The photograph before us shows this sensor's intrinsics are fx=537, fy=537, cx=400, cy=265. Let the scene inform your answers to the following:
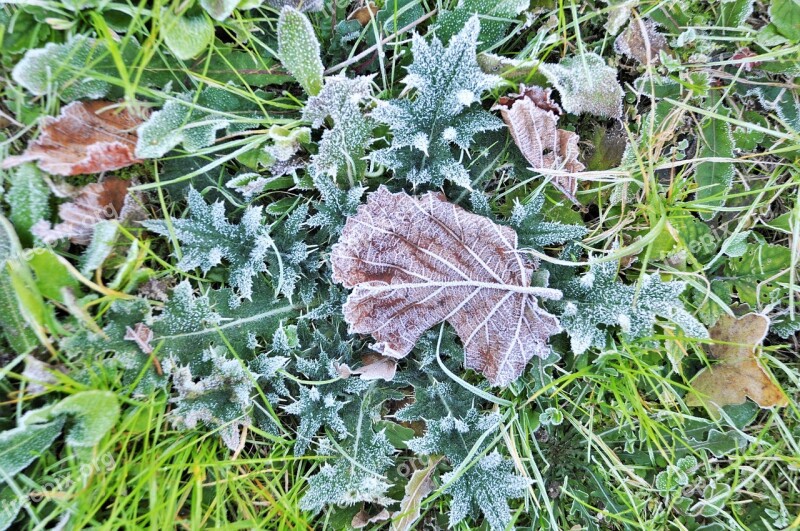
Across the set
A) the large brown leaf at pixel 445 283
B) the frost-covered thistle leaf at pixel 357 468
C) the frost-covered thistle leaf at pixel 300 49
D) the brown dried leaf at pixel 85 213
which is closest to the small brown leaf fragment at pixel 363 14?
the frost-covered thistle leaf at pixel 300 49

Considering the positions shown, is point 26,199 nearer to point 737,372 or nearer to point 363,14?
point 363,14

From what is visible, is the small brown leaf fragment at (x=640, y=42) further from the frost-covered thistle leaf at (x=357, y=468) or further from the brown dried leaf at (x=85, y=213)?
the brown dried leaf at (x=85, y=213)

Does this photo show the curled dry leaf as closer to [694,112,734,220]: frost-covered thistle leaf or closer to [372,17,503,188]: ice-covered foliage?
[372,17,503,188]: ice-covered foliage

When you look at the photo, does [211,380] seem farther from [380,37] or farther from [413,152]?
[380,37]

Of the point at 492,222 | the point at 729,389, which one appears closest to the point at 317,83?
the point at 492,222

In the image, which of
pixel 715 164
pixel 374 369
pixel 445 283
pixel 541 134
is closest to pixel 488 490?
pixel 374 369

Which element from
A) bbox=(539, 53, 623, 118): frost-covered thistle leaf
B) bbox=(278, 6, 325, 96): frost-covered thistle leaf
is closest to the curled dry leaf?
bbox=(539, 53, 623, 118): frost-covered thistle leaf
